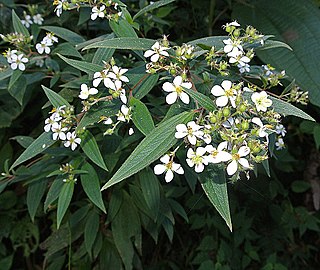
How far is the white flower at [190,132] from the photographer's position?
3.40 feet

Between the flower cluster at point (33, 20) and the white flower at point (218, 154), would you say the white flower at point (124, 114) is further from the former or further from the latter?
the flower cluster at point (33, 20)

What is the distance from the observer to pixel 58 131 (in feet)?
4.52

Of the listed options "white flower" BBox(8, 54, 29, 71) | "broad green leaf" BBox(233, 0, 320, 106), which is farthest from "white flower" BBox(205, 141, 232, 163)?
"broad green leaf" BBox(233, 0, 320, 106)

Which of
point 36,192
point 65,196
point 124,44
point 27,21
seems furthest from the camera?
point 27,21

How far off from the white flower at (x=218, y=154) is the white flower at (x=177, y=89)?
0.51 feet

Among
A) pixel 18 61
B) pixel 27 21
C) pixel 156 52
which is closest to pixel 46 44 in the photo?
pixel 18 61

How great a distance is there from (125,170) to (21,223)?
1756 mm

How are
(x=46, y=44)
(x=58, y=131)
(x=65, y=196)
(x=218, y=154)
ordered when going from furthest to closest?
(x=46, y=44)
(x=65, y=196)
(x=58, y=131)
(x=218, y=154)

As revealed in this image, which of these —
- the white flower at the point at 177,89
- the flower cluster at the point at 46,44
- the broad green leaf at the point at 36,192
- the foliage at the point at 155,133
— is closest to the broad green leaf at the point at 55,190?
the foliage at the point at 155,133

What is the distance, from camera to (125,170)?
40.5 inches

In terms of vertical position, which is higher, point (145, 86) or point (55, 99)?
point (145, 86)

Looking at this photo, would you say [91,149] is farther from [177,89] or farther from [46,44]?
[46,44]

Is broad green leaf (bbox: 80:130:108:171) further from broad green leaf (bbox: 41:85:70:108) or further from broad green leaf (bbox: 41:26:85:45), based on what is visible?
broad green leaf (bbox: 41:26:85:45)

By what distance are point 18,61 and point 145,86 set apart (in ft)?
2.00
